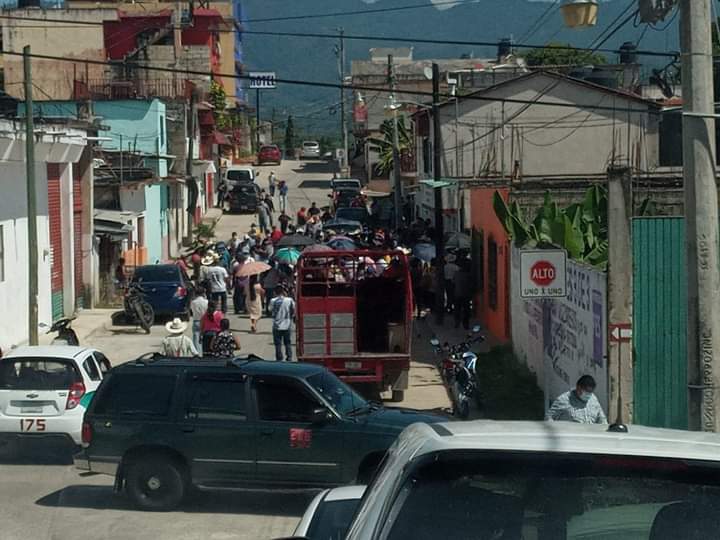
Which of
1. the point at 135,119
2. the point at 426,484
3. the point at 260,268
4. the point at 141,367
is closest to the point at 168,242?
the point at 135,119

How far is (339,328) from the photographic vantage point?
20609 mm

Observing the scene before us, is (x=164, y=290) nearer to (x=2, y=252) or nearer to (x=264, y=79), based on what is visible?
(x=2, y=252)

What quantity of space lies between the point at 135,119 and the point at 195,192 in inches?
241

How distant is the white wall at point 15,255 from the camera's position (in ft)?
90.8

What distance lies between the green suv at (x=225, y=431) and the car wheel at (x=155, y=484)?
1cm

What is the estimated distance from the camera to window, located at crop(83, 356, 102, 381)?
16.6 m

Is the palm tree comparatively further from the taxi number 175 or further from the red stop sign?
the red stop sign

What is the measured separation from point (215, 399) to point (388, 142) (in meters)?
59.7

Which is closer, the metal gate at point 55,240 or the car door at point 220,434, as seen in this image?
the car door at point 220,434

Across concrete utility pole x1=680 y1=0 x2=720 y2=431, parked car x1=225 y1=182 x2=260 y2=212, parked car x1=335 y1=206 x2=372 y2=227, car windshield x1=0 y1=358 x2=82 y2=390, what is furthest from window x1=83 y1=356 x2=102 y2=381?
parked car x1=225 y1=182 x2=260 y2=212

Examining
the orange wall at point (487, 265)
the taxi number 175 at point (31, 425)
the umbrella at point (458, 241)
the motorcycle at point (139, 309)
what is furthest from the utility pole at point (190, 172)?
the taxi number 175 at point (31, 425)

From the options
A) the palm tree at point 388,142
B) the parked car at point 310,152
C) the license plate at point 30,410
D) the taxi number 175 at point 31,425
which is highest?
the parked car at point 310,152

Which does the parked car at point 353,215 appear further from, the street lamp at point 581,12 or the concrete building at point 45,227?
the street lamp at point 581,12

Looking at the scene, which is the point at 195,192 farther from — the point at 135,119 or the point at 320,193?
the point at 320,193
